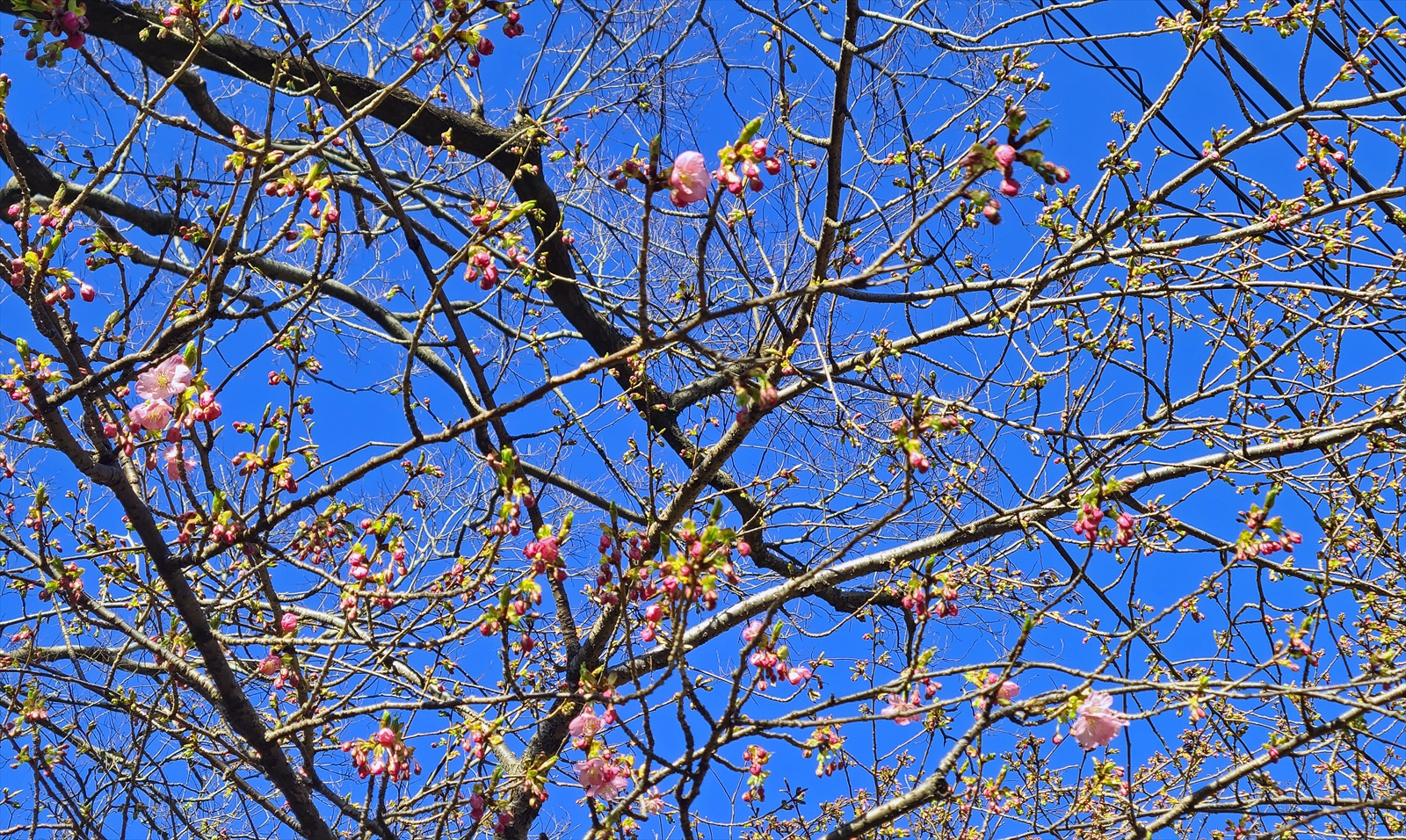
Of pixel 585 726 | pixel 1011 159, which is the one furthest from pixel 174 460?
pixel 1011 159

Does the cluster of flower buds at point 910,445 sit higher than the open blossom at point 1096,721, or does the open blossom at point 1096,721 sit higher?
the cluster of flower buds at point 910,445

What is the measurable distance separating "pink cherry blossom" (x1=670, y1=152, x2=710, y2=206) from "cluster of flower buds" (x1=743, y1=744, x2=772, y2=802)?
1.64 meters

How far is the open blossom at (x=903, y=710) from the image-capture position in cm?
216

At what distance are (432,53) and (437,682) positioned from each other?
88.1 inches

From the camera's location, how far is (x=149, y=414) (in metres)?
2.43

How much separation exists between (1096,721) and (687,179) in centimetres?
163

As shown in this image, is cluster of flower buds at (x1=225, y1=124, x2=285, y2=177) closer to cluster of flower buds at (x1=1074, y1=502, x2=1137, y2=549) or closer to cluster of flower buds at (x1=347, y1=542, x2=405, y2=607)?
cluster of flower buds at (x1=347, y1=542, x2=405, y2=607)

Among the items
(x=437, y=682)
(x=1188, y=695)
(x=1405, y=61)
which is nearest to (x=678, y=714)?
(x=1188, y=695)

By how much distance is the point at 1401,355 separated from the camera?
3527 mm

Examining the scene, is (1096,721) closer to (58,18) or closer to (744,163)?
(744,163)

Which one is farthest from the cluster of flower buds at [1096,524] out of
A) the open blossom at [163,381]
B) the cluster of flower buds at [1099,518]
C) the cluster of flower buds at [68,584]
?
the cluster of flower buds at [68,584]

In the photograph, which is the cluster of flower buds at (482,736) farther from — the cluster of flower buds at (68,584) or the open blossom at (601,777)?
the cluster of flower buds at (68,584)

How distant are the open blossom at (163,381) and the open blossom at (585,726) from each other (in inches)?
48.3

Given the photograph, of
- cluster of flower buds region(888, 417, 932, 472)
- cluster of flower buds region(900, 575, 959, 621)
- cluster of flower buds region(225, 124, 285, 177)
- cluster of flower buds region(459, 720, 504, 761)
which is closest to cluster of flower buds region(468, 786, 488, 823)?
cluster of flower buds region(459, 720, 504, 761)
